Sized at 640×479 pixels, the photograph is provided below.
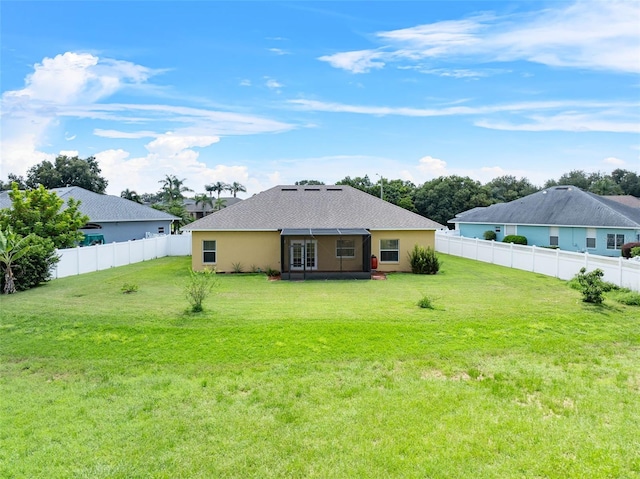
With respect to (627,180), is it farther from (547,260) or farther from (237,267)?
(237,267)

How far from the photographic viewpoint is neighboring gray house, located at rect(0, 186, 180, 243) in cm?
2989

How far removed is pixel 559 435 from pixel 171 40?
667 inches

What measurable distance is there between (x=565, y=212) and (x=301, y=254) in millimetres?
21401

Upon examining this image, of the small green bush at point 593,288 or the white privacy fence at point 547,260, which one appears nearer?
the small green bush at point 593,288

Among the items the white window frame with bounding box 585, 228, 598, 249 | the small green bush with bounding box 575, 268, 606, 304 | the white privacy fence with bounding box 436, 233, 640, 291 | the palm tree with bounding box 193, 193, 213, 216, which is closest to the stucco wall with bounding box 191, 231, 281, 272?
the white privacy fence with bounding box 436, 233, 640, 291

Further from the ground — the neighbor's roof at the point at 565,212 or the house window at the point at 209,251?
the neighbor's roof at the point at 565,212

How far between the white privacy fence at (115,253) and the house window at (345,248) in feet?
39.8

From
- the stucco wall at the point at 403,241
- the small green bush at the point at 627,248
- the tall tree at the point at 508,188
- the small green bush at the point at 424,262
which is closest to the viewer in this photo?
the small green bush at the point at 424,262

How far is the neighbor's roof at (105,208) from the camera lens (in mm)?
29908

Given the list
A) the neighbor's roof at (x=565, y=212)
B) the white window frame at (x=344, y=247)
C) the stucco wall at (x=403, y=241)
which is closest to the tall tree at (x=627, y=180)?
the neighbor's roof at (x=565, y=212)

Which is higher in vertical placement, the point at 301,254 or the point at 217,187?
the point at 217,187

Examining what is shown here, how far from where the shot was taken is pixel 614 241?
2664cm

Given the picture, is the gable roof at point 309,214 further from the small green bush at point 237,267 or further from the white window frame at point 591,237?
the white window frame at point 591,237

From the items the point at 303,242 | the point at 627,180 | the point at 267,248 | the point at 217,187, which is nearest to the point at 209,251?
the point at 267,248
